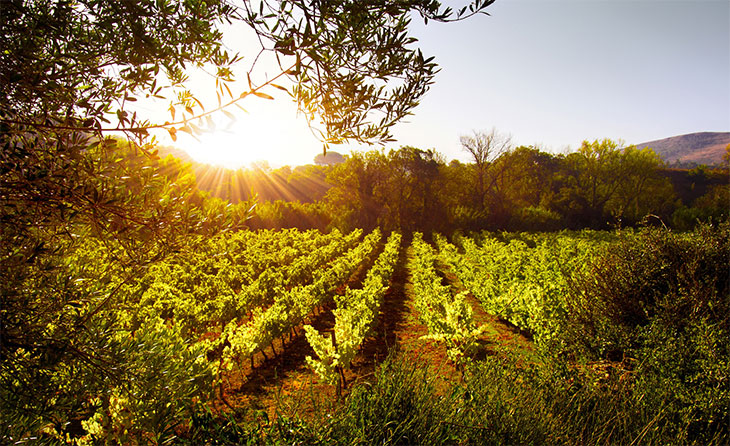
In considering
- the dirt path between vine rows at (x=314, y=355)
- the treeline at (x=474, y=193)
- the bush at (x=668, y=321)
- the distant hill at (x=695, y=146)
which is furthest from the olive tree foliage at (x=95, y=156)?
the distant hill at (x=695, y=146)

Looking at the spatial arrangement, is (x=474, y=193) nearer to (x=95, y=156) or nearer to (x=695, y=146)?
(x=95, y=156)

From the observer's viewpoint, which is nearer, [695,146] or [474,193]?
[474,193]

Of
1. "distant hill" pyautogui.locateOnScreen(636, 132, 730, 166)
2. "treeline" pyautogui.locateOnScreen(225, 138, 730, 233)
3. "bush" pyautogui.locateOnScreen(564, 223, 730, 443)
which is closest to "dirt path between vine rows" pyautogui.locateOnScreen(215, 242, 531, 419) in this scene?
"bush" pyautogui.locateOnScreen(564, 223, 730, 443)

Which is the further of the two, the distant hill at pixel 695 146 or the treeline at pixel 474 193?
the distant hill at pixel 695 146

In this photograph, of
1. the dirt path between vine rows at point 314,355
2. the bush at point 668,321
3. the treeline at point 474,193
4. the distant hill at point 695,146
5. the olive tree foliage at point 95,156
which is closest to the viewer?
the olive tree foliage at point 95,156

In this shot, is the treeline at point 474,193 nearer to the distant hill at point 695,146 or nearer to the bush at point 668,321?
the bush at point 668,321

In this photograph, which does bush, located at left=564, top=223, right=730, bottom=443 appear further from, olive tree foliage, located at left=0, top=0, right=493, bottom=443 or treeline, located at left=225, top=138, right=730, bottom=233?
treeline, located at left=225, top=138, right=730, bottom=233

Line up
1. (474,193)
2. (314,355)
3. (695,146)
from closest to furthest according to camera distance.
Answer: (314,355), (474,193), (695,146)

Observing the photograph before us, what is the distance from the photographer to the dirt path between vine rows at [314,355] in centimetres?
534

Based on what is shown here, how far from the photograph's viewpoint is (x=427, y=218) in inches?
1625

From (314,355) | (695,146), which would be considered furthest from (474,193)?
(695,146)

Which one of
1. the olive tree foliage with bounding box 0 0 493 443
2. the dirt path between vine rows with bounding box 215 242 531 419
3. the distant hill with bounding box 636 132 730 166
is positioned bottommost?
the dirt path between vine rows with bounding box 215 242 531 419

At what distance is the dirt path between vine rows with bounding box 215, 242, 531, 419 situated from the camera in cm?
534

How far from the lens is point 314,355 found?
7.78 m
